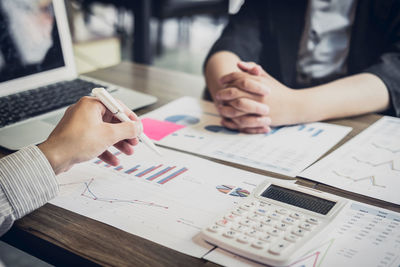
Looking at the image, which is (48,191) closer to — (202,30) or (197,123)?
(197,123)

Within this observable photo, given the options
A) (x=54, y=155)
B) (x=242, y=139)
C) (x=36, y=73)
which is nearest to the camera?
(x=54, y=155)

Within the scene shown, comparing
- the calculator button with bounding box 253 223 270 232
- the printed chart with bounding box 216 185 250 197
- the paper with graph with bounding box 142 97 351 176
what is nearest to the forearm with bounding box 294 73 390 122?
the paper with graph with bounding box 142 97 351 176

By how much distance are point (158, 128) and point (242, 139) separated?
165mm

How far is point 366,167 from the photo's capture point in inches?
26.5

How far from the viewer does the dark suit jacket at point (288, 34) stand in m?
1.05

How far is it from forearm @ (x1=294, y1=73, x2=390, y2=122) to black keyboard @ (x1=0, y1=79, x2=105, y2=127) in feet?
1.54

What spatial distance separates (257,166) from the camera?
2.21ft

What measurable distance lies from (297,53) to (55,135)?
2.52 feet

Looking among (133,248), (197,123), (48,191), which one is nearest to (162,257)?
(133,248)

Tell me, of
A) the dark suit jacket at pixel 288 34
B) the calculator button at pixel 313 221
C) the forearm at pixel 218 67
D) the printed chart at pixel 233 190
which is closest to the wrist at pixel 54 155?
the printed chart at pixel 233 190

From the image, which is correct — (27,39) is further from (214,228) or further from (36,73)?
(214,228)

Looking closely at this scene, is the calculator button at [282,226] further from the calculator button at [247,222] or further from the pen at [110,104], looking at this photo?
the pen at [110,104]

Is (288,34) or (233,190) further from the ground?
(288,34)

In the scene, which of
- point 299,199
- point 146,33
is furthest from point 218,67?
point 146,33
